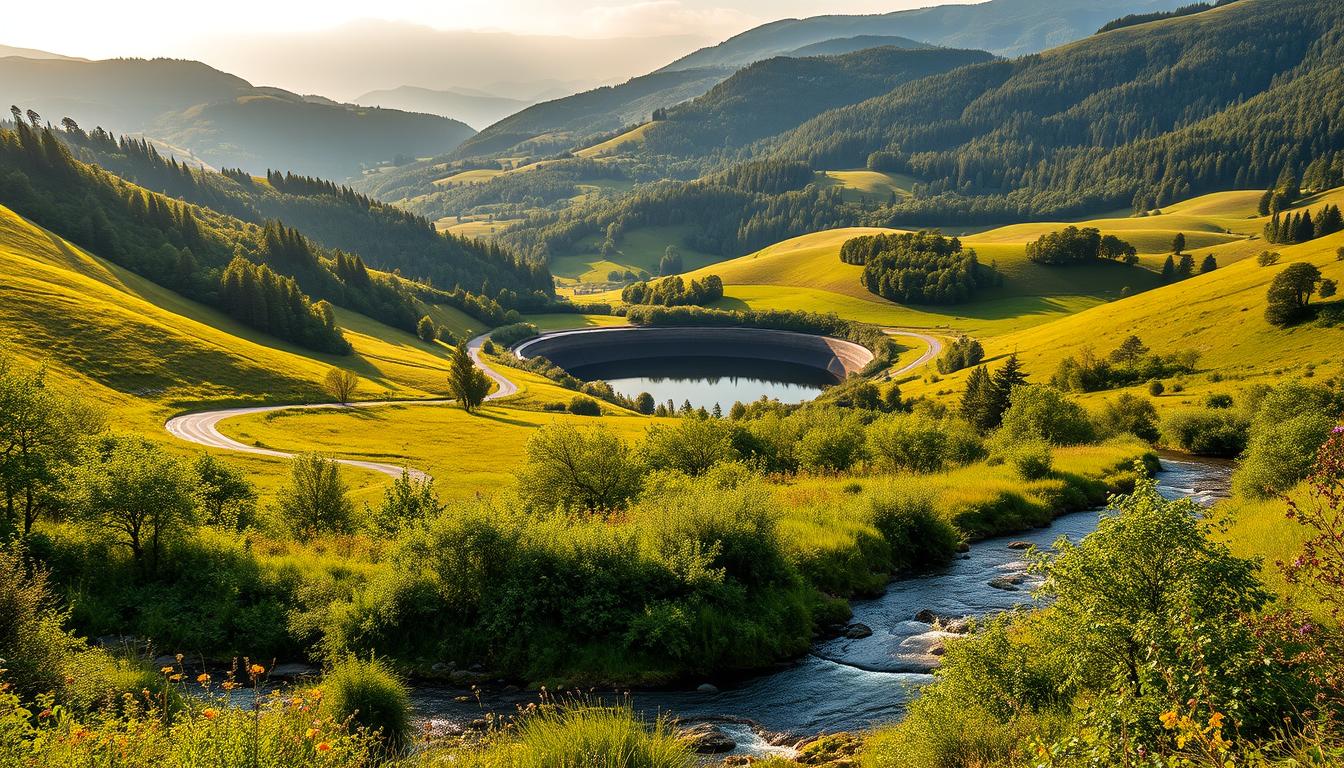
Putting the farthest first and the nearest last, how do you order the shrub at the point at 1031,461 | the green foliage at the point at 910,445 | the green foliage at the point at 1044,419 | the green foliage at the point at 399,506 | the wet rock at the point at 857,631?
the green foliage at the point at 1044,419 → the green foliage at the point at 910,445 → the shrub at the point at 1031,461 → the green foliage at the point at 399,506 → the wet rock at the point at 857,631

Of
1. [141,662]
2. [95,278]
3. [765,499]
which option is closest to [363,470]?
[141,662]

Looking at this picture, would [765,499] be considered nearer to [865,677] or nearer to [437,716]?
[865,677]

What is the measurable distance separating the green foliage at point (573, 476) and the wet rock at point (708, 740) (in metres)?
20.4

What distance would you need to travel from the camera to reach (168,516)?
34.5 metres

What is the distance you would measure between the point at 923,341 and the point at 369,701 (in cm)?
16612

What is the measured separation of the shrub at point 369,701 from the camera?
925 inches

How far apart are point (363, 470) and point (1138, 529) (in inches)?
2571

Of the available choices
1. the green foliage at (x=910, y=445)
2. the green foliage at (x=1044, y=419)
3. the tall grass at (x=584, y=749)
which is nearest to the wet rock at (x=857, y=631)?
the tall grass at (x=584, y=749)

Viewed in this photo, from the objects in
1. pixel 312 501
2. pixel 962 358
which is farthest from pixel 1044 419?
pixel 312 501

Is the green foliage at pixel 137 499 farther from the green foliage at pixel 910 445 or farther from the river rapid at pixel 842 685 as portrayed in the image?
the green foliage at pixel 910 445

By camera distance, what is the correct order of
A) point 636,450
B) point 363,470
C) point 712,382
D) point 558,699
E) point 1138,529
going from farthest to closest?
point 712,382, point 363,470, point 636,450, point 558,699, point 1138,529

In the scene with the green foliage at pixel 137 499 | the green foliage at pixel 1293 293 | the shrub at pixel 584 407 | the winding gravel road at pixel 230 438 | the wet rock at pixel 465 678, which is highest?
the green foliage at pixel 1293 293

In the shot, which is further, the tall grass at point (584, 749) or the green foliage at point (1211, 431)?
the green foliage at point (1211, 431)

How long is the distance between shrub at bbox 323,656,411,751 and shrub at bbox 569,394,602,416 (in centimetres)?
8860
